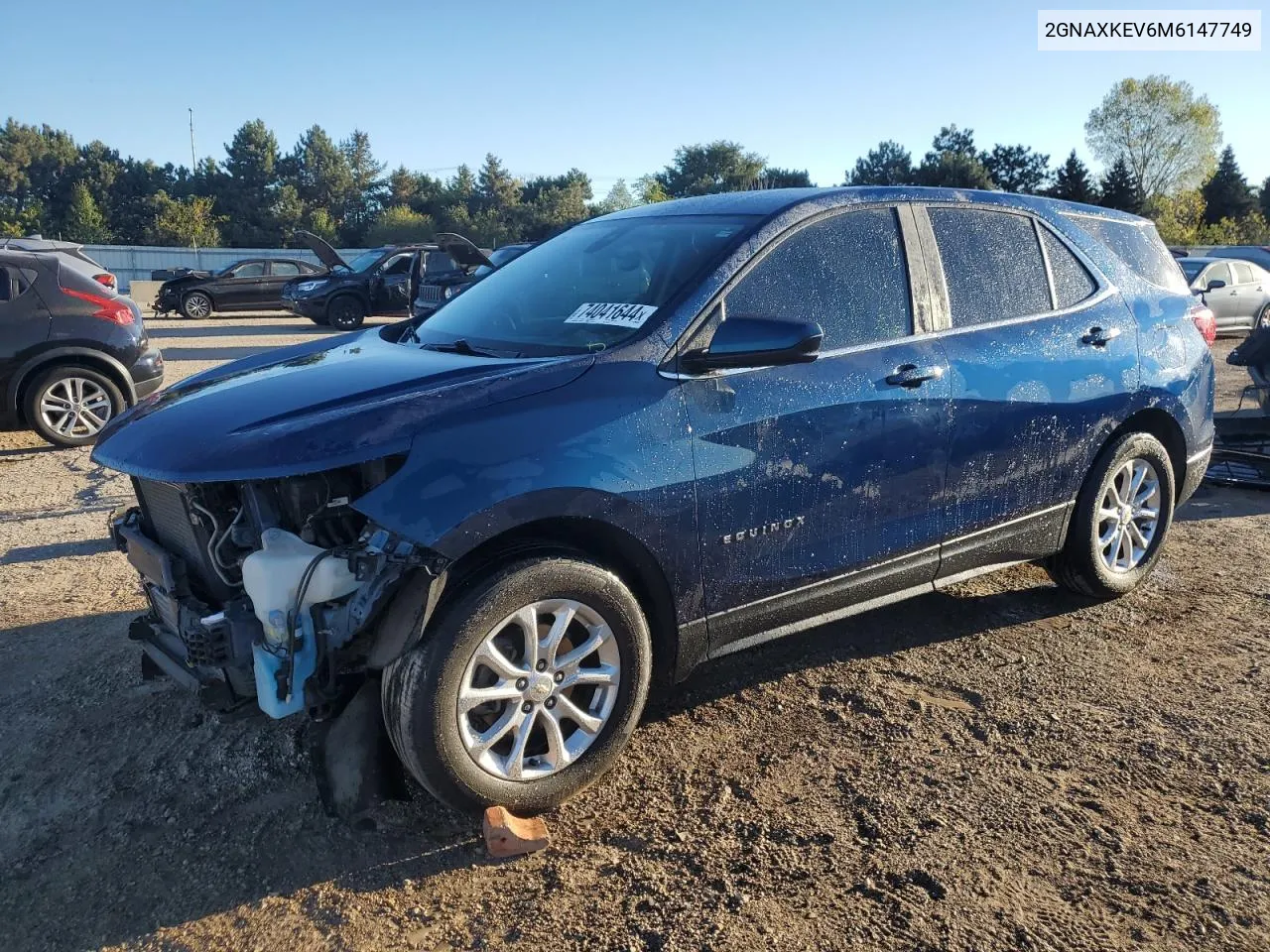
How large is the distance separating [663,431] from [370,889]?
1.54 metres

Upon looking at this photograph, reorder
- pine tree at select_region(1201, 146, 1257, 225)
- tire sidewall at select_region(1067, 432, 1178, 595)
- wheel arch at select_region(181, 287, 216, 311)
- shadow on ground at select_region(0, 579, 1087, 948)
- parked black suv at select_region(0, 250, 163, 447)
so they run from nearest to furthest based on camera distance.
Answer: shadow on ground at select_region(0, 579, 1087, 948) < tire sidewall at select_region(1067, 432, 1178, 595) < parked black suv at select_region(0, 250, 163, 447) < wheel arch at select_region(181, 287, 216, 311) < pine tree at select_region(1201, 146, 1257, 225)

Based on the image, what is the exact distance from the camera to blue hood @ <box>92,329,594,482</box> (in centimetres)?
260

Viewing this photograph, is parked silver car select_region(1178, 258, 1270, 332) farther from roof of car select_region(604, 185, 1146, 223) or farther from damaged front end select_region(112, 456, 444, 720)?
damaged front end select_region(112, 456, 444, 720)

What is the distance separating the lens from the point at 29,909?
99.6 inches

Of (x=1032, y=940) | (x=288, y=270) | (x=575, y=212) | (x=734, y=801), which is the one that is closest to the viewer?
(x=1032, y=940)

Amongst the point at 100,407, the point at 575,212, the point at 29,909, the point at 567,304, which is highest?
the point at 575,212

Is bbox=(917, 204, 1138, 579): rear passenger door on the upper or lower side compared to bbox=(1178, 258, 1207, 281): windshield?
lower

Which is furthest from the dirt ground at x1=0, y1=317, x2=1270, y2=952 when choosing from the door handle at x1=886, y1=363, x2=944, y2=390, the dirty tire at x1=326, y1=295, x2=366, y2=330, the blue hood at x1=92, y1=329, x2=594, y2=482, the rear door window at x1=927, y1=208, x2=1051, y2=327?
the dirty tire at x1=326, y1=295, x2=366, y2=330

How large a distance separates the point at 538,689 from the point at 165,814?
4.03 ft

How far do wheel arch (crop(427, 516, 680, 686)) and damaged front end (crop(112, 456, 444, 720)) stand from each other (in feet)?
0.47

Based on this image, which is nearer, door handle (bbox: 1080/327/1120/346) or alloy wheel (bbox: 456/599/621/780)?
alloy wheel (bbox: 456/599/621/780)

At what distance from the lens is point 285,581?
263cm

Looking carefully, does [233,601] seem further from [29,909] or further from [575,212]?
[575,212]

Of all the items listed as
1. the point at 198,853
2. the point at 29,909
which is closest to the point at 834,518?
the point at 198,853
